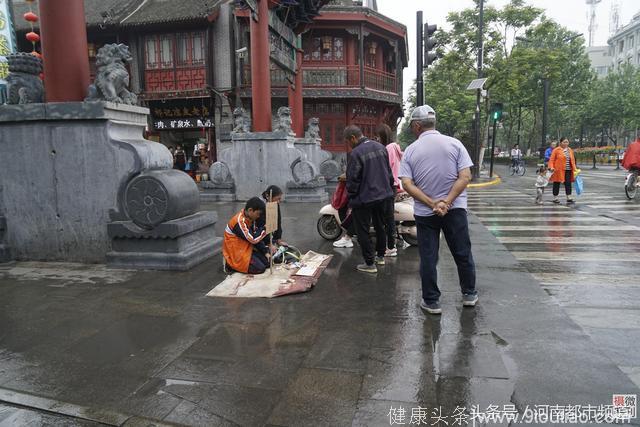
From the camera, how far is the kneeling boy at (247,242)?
5.39m

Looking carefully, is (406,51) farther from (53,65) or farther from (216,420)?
(216,420)

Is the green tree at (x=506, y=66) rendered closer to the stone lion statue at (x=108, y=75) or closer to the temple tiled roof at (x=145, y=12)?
the temple tiled roof at (x=145, y=12)

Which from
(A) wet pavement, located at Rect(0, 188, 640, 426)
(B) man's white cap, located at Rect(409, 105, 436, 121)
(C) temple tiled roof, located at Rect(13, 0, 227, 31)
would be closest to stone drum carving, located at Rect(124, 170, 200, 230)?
(A) wet pavement, located at Rect(0, 188, 640, 426)

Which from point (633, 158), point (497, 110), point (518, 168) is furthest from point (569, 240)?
point (518, 168)

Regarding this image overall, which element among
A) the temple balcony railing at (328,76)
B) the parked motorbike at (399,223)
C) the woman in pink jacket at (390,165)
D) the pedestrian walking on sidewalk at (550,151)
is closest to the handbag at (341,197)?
the parked motorbike at (399,223)

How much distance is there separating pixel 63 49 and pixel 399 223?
207 inches

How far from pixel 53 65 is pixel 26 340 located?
382 centimetres

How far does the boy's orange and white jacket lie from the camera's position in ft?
17.7

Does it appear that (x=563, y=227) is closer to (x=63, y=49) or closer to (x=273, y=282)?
(x=273, y=282)

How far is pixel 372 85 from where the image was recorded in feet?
82.6

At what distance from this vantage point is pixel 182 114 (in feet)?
80.3

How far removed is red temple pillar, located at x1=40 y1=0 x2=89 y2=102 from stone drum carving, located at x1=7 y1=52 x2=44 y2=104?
18 centimetres

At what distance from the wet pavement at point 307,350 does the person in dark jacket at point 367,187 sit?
0.40 meters

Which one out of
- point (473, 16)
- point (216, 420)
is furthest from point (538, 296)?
point (473, 16)
